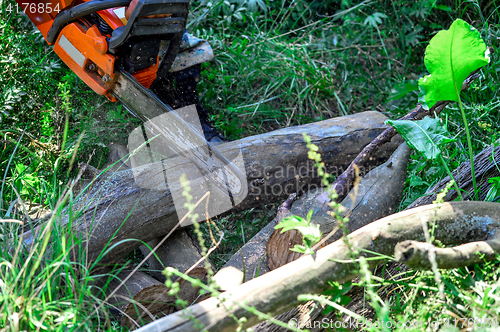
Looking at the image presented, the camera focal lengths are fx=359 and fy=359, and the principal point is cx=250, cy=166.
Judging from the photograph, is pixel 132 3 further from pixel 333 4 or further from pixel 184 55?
pixel 333 4

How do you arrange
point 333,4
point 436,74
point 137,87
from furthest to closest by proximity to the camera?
1. point 333,4
2. point 137,87
3. point 436,74

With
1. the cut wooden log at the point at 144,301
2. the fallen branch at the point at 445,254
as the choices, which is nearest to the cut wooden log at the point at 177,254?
the cut wooden log at the point at 144,301

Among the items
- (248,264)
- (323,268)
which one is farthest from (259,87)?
(323,268)

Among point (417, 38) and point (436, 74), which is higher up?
point (436, 74)

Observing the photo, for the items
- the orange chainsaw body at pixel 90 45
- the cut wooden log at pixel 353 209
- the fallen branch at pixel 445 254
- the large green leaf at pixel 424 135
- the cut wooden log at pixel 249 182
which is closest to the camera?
the fallen branch at pixel 445 254

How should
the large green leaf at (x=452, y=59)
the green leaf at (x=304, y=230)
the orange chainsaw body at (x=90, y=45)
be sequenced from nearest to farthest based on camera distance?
the green leaf at (x=304, y=230) < the large green leaf at (x=452, y=59) < the orange chainsaw body at (x=90, y=45)

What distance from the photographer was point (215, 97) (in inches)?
139

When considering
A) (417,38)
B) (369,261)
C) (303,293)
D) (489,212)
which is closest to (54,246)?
(303,293)

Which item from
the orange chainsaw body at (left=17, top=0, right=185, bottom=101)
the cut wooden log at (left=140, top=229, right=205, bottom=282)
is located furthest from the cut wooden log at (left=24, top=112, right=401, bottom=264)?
the orange chainsaw body at (left=17, top=0, right=185, bottom=101)

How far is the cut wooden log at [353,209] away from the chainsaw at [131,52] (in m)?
0.42

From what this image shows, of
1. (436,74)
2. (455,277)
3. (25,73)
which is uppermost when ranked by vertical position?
(25,73)

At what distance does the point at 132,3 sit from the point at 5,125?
167 cm

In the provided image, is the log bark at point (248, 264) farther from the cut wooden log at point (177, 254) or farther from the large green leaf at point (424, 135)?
the large green leaf at point (424, 135)

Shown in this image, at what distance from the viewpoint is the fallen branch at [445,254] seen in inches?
46.2
